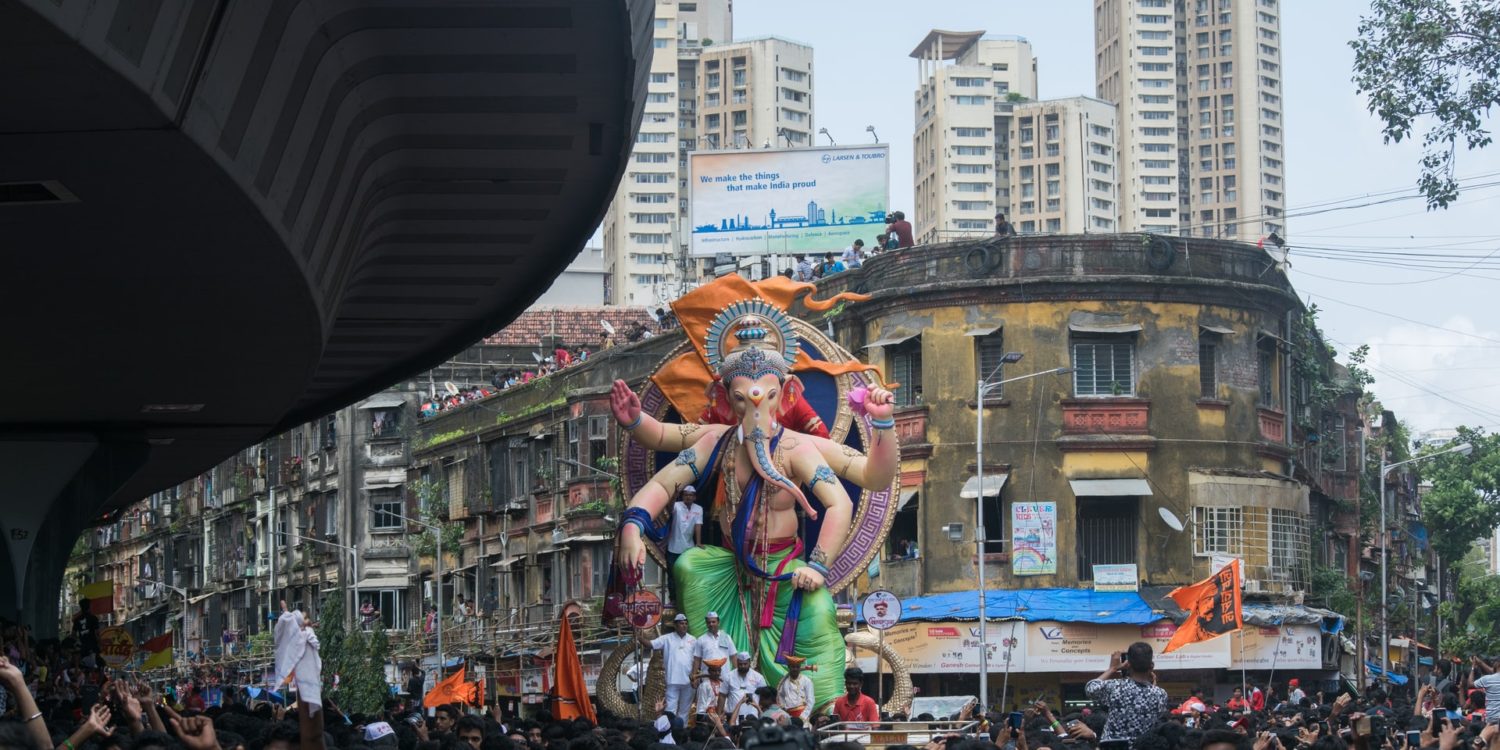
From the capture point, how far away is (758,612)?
23469mm

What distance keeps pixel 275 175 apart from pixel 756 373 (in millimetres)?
11267

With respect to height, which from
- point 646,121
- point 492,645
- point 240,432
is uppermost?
point 646,121

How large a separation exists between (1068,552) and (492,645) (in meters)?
18.3

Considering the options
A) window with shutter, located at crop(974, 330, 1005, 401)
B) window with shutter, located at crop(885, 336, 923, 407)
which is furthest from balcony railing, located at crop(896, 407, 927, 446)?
window with shutter, located at crop(974, 330, 1005, 401)

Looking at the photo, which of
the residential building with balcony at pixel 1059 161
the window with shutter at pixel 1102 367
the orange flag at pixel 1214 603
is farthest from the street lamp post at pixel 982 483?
the residential building with balcony at pixel 1059 161

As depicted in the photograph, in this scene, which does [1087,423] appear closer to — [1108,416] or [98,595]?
[1108,416]

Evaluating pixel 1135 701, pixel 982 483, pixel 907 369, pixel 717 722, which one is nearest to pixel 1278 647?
pixel 982 483

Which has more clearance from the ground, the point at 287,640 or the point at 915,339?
the point at 915,339

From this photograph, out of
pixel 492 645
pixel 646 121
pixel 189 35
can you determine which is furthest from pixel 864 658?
pixel 646 121

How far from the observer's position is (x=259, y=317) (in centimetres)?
1642

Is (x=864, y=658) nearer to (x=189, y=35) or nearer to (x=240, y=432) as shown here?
(x=240, y=432)

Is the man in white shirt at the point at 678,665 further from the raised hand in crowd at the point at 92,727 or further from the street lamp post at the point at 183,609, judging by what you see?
the street lamp post at the point at 183,609

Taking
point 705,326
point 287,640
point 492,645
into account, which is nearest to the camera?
point 287,640

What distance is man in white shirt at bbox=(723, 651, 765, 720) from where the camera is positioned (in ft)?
71.6
